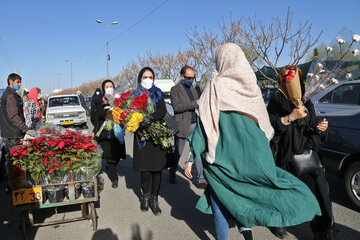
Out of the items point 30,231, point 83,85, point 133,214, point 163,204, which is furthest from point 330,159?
point 83,85

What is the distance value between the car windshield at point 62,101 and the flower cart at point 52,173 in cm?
1336

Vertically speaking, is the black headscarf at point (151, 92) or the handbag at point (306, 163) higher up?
the black headscarf at point (151, 92)

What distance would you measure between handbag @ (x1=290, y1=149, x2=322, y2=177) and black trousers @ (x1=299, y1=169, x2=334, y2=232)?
0.24 feet

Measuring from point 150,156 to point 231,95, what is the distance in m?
2.08

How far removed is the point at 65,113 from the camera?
15.2 meters

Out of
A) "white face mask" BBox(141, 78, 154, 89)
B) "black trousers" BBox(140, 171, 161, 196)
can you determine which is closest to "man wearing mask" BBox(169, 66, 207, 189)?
"white face mask" BBox(141, 78, 154, 89)

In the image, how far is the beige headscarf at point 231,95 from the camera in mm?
2430

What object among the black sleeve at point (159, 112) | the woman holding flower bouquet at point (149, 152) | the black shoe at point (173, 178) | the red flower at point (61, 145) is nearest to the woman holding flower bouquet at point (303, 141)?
the black sleeve at point (159, 112)

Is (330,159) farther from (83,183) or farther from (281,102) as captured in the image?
(83,183)

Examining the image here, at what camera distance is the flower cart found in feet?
11.1

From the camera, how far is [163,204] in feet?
15.0

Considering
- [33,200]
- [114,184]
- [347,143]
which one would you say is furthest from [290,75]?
[114,184]

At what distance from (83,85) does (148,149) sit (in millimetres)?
78771

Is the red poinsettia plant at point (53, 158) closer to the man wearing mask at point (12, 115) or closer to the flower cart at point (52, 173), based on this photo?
the flower cart at point (52, 173)
